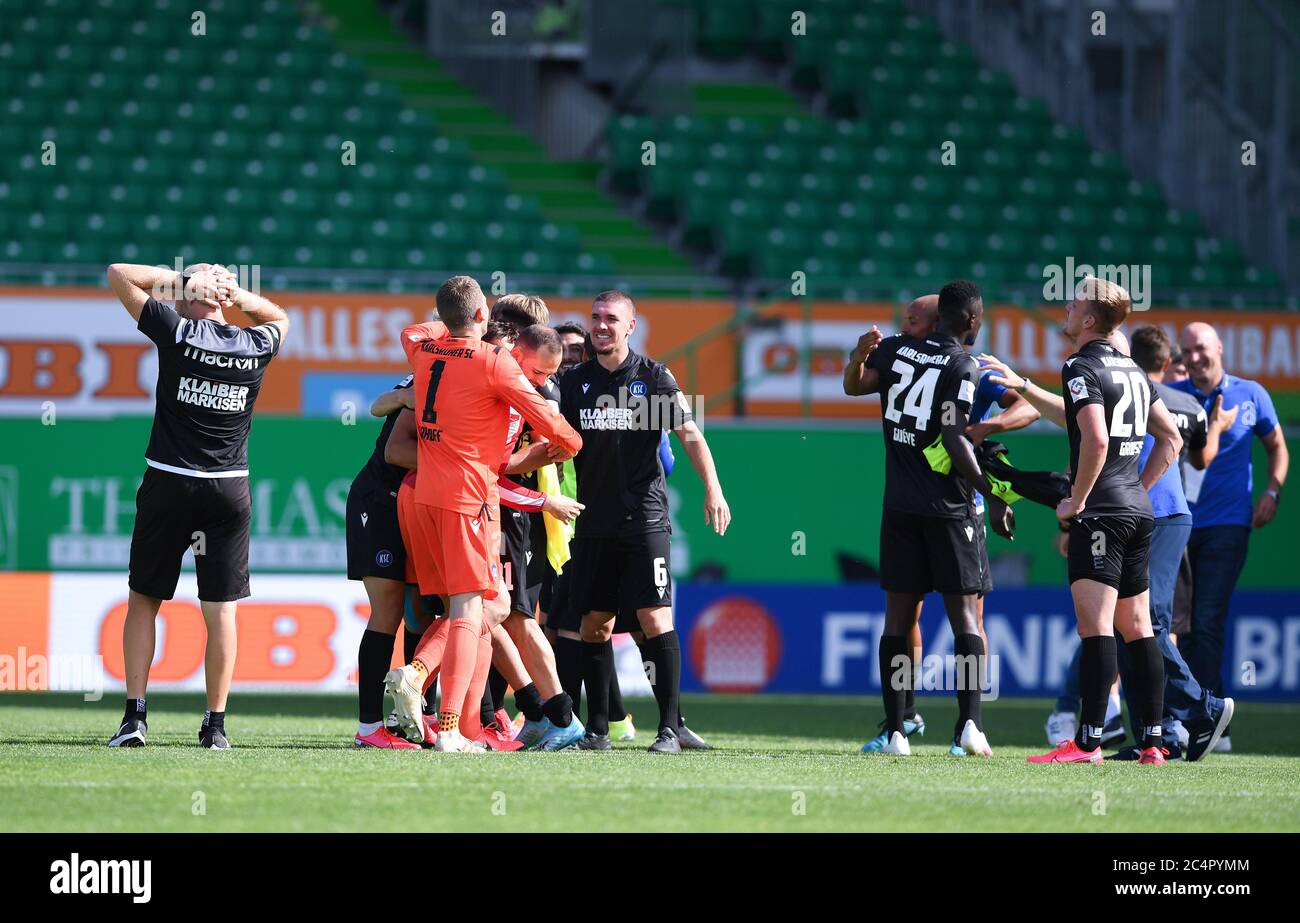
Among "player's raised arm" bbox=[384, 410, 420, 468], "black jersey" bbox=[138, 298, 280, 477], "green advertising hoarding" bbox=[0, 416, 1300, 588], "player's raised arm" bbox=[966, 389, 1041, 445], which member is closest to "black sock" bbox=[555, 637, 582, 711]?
"player's raised arm" bbox=[384, 410, 420, 468]

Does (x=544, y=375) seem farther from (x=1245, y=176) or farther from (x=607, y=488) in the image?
(x=1245, y=176)

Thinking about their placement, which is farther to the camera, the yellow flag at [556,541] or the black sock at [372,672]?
the yellow flag at [556,541]

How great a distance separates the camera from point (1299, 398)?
17.0 m

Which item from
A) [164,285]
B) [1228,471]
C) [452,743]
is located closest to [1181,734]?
[1228,471]

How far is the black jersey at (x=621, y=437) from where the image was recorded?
875 cm

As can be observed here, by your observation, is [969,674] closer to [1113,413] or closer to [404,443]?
[1113,413]

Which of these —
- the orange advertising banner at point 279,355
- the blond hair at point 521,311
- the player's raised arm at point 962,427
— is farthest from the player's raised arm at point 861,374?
the orange advertising banner at point 279,355

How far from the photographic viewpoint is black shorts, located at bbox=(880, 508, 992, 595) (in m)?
8.98

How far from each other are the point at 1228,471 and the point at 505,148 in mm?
14173

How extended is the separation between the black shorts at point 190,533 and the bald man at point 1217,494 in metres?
5.59

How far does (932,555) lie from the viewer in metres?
9.05

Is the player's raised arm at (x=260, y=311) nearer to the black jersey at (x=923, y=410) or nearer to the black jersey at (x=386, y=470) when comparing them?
the black jersey at (x=386, y=470)
